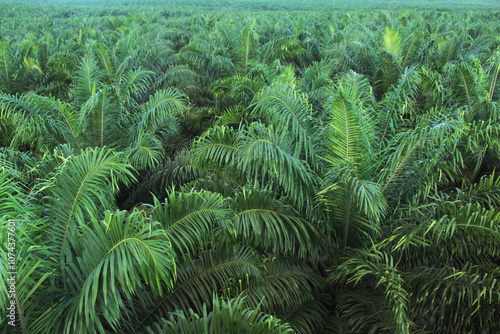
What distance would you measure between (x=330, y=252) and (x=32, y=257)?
8.60 feet

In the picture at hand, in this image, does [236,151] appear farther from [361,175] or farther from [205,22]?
[205,22]

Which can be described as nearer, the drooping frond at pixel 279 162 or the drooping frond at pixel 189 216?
the drooping frond at pixel 189 216

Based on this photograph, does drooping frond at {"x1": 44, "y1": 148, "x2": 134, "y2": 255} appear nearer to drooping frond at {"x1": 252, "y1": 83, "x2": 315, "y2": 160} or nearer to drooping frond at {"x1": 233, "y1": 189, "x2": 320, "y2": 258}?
drooping frond at {"x1": 233, "y1": 189, "x2": 320, "y2": 258}

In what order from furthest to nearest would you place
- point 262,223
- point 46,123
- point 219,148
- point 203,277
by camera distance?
point 46,123 < point 219,148 < point 262,223 < point 203,277

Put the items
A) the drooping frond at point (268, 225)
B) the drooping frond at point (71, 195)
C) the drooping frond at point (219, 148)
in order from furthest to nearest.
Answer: the drooping frond at point (219, 148) < the drooping frond at point (268, 225) < the drooping frond at point (71, 195)

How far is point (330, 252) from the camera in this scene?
3529 millimetres

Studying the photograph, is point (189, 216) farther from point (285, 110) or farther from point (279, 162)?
point (285, 110)

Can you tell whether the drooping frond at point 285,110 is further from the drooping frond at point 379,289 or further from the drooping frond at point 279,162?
the drooping frond at point 379,289

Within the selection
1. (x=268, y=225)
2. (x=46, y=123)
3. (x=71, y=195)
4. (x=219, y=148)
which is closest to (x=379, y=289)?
(x=268, y=225)

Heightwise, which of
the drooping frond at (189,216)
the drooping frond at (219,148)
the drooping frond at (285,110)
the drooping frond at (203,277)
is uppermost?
the drooping frond at (285,110)

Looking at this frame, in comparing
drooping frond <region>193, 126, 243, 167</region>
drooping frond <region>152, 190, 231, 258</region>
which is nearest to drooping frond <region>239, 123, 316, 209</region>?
drooping frond <region>193, 126, 243, 167</region>

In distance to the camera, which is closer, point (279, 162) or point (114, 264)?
point (114, 264)

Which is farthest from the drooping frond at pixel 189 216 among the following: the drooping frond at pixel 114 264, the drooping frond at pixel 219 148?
the drooping frond at pixel 219 148

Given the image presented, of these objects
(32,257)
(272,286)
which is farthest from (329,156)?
(32,257)
